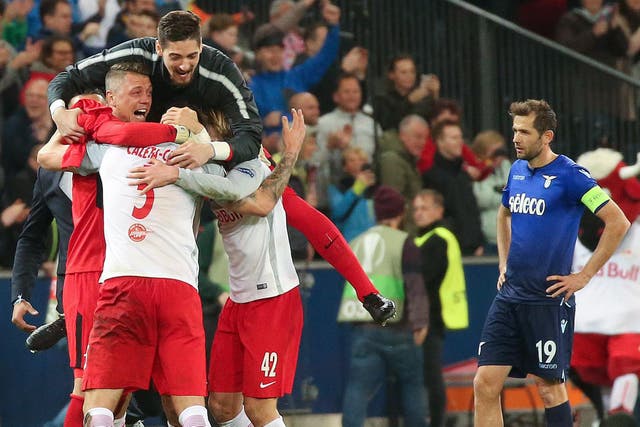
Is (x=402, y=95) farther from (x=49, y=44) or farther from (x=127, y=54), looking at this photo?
(x=127, y=54)

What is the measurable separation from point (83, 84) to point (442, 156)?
4913 millimetres

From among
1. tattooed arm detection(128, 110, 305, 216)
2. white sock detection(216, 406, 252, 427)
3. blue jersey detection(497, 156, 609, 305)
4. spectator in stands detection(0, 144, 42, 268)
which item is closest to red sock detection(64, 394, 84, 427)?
white sock detection(216, 406, 252, 427)

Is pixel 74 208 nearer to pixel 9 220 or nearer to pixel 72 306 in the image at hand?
pixel 72 306

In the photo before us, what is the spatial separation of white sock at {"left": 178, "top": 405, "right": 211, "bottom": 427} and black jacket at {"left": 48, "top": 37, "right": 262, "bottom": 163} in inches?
52.5

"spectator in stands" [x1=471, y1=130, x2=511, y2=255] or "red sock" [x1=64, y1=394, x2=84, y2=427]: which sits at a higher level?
"spectator in stands" [x1=471, y1=130, x2=511, y2=255]

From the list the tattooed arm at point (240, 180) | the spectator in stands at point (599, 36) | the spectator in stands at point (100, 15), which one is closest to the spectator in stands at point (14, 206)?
the spectator in stands at point (100, 15)

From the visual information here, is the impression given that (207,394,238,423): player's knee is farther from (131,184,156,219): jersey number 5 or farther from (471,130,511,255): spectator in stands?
(471,130,511,255): spectator in stands

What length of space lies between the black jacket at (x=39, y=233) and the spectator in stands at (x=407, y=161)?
3.91 m

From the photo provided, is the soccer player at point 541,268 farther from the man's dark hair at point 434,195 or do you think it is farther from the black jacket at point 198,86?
the man's dark hair at point 434,195

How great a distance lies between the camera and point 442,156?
37.6 feet

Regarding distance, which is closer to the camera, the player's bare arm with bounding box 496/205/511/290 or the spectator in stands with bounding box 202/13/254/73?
the player's bare arm with bounding box 496/205/511/290

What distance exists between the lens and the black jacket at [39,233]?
7.35 meters

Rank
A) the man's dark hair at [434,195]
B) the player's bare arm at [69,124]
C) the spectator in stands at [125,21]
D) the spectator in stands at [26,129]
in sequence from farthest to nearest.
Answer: the spectator in stands at [125,21] → the man's dark hair at [434,195] → the spectator in stands at [26,129] → the player's bare arm at [69,124]

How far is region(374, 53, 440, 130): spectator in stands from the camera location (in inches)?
447
